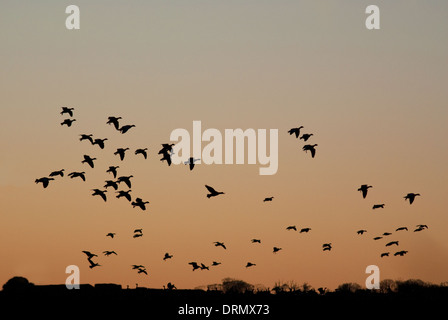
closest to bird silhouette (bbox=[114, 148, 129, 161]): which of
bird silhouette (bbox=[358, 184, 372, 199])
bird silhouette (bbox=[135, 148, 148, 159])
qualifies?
bird silhouette (bbox=[135, 148, 148, 159])

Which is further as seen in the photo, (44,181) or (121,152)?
(121,152)

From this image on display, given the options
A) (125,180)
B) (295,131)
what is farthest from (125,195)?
(295,131)

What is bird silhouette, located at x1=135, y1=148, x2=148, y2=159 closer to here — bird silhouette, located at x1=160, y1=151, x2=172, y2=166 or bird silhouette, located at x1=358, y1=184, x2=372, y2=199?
bird silhouette, located at x1=160, y1=151, x2=172, y2=166

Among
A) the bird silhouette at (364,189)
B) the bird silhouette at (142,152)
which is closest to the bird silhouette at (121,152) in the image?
the bird silhouette at (142,152)

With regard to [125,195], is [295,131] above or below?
above

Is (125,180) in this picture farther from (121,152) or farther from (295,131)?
(295,131)

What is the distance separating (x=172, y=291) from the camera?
78.3 m

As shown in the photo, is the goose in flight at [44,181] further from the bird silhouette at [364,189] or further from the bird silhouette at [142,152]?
the bird silhouette at [364,189]

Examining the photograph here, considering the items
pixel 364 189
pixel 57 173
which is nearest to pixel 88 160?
pixel 57 173
